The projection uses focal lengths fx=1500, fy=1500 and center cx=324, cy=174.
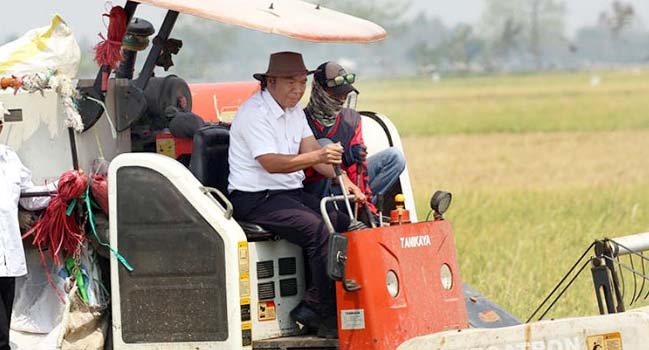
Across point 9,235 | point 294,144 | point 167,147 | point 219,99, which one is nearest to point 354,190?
point 294,144

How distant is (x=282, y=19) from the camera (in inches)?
280

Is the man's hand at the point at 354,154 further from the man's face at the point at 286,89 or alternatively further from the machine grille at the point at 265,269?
the machine grille at the point at 265,269

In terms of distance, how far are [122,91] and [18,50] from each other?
2.63 ft

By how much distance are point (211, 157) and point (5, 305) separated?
1293mm

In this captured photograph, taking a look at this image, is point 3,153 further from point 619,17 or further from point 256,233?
point 619,17

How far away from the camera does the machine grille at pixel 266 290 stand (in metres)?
7.42

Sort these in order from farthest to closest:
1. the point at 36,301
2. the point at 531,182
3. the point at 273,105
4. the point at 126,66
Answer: the point at 531,182 < the point at 126,66 < the point at 36,301 < the point at 273,105

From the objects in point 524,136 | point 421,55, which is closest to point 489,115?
point 524,136

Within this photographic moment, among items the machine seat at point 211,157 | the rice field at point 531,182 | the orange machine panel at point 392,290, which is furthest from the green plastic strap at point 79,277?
the rice field at point 531,182

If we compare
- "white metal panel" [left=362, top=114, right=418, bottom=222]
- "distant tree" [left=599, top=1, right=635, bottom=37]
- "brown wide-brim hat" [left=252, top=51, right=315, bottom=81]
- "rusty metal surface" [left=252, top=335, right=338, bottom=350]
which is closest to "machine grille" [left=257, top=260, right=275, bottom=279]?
"rusty metal surface" [left=252, top=335, right=338, bottom=350]

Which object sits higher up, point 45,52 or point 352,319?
point 45,52

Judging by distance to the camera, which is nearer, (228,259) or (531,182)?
(228,259)

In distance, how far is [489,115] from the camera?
56.6 meters

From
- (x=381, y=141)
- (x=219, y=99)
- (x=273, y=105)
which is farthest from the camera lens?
(x=219, y=99)
